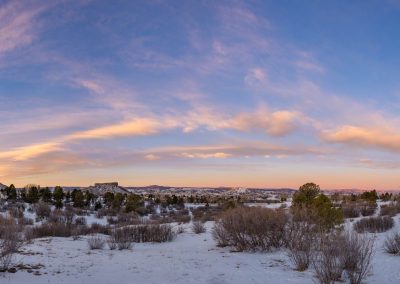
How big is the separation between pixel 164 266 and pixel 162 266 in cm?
5

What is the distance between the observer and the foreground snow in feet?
33.8

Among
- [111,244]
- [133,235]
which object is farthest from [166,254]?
[133,235]

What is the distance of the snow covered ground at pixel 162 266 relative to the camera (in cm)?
1030

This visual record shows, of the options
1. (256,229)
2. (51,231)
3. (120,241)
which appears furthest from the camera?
(51,231)

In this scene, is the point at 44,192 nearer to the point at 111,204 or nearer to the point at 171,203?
the point at 111,204

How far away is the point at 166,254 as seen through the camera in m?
14.8

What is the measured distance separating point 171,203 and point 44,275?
129 ft

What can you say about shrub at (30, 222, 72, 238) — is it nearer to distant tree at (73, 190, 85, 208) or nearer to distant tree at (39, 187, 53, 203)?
distant tree at (73, 190, 85, 208)

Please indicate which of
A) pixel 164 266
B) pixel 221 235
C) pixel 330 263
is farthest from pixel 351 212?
pixel 330 263

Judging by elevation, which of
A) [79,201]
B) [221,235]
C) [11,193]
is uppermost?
[11,193]

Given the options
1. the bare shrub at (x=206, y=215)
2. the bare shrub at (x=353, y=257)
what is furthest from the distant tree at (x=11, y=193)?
the bare shrub at (x=353, y=257)

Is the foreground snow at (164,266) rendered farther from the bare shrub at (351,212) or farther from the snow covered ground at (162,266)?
the bare shrub at (351,212)

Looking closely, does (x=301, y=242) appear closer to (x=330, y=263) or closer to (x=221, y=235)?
(x=221, y=235)

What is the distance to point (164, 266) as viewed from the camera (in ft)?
39.9
